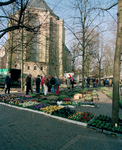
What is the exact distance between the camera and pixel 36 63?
46531 millimetres

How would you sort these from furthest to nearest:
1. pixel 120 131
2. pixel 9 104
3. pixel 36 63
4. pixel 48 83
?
pixel 36 63
pixel 48 83
pixel 9 104
pixel 120 131

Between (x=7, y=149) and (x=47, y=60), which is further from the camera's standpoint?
(x=47, y=60)

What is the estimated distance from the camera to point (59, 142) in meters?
3.77

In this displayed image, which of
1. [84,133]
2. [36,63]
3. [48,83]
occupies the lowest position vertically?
[84,133]

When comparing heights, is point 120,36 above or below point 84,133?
above

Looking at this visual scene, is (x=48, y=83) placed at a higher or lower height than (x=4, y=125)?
higher

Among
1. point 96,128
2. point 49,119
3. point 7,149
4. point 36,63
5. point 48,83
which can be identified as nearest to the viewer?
point 7,149

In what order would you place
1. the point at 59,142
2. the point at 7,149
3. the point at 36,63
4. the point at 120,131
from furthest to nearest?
the point at 36,63 → the point at 120,131 → the point at 59,142 → the point at 7,149

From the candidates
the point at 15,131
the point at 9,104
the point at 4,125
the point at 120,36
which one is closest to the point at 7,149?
the point at 15,131

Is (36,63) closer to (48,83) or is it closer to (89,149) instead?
(48,83)

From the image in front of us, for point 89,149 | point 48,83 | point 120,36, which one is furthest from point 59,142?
point 48,83

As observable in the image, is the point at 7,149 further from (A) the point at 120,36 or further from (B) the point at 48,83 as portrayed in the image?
(B) the point at 48,83

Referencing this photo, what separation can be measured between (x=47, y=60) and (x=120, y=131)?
44.6 meters

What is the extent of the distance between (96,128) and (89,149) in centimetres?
145
